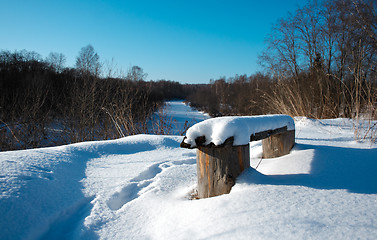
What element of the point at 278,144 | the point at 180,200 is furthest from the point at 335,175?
the point at 180,200

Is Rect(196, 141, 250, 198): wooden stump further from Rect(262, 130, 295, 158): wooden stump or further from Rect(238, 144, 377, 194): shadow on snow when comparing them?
Rect(262, 130, 295, 158): wooden stump

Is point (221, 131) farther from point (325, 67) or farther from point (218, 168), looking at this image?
point (325, 67)

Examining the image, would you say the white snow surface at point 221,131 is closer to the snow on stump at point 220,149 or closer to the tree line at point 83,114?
the snow on stump at point 220,149

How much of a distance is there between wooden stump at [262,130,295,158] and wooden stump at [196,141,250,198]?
3.20ft

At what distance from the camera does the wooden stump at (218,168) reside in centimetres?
144

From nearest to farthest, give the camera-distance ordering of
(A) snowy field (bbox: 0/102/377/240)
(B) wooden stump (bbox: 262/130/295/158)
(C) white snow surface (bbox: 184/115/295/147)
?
(A) snowy field (bbox: 0/102/377/240) → (C) white snow surface (bbox: 184/115/295/147) → (B) wooden stump (bbox: 262/130/295/158)

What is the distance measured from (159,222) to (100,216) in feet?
1.37

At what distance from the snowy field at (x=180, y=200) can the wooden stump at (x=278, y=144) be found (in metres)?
0.23

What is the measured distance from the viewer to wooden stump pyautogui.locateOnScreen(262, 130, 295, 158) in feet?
7.59

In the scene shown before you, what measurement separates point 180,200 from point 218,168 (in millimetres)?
365

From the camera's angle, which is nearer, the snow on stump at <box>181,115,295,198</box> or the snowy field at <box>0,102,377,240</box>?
the snowy field at <box>0,102,377,240</box>

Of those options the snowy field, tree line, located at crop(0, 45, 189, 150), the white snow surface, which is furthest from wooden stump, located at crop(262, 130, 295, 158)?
tree line, located at crop(0, 45, 189, 150)

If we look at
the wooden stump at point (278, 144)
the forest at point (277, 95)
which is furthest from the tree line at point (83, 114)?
the wooden stump at point (278, 144)

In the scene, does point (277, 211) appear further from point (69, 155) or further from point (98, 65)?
point (98, 65)
